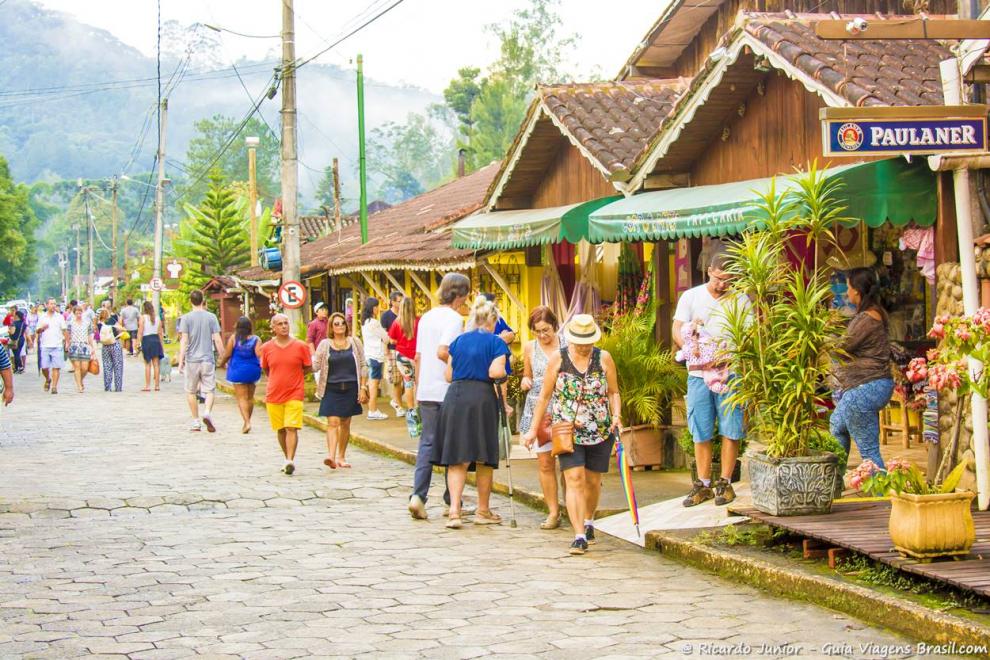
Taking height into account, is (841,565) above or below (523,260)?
below

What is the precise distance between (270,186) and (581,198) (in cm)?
11371

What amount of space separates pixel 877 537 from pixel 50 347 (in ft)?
76.4

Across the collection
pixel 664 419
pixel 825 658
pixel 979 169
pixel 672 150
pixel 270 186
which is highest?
pixel 270 186

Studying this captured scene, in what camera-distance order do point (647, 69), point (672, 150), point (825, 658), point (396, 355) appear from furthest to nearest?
point (647, 69), point (396, 355), point (672, 150), point (825, 658)

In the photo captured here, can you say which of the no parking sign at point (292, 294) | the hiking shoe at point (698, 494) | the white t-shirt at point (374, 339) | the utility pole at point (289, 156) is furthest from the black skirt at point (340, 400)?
the utility pole at point (289, 156)

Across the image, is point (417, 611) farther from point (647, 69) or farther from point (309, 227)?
point (309, 227)

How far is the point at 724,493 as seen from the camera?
32.4 feet

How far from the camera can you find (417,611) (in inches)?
287

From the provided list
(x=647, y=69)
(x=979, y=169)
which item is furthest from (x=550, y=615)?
(x=647, y=69)

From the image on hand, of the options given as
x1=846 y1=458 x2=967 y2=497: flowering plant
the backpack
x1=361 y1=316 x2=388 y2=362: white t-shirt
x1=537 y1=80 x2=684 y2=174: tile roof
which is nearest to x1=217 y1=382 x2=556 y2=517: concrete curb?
x1=361 y1=316 x2=388 y2=362: white t-shirt

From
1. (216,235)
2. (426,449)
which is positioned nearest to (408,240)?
(426,449)

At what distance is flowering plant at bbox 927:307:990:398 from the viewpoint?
24.3 ft

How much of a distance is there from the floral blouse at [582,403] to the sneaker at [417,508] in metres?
1.85

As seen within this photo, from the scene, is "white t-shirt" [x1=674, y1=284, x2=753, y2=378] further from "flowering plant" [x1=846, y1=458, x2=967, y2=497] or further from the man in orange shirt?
the man in orange shirt
